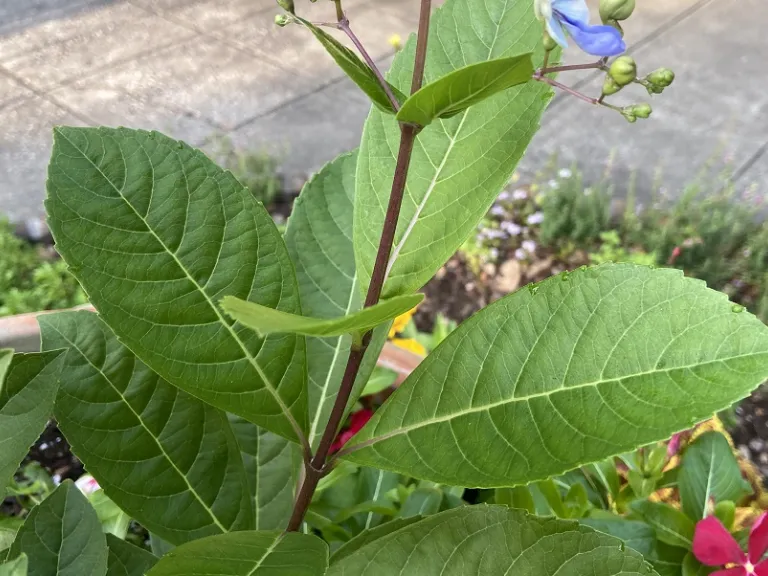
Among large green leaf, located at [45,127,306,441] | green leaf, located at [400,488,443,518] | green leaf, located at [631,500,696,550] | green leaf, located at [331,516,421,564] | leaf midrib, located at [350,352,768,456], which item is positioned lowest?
green leaf, located at [631,500,696,550]

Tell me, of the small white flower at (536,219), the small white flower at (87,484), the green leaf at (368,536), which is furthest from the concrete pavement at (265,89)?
the green leaf at (368,536)

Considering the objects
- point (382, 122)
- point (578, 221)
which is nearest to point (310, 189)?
point (382, 122)

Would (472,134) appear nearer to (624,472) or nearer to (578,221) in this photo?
(624,472)

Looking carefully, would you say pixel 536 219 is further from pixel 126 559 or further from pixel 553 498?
pixel 126 559

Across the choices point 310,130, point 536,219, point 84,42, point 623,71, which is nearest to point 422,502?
point 623,71

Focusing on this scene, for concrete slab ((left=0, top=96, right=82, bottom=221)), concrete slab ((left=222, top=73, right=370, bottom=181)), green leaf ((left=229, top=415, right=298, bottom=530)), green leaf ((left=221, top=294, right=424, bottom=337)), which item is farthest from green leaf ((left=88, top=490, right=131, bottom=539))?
concrete slab ((left=222, top=73, right=370, bottom=181))

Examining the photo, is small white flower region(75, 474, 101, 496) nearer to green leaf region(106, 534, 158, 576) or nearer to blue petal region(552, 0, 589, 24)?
green leaf region(106, 534, 158, 576)
